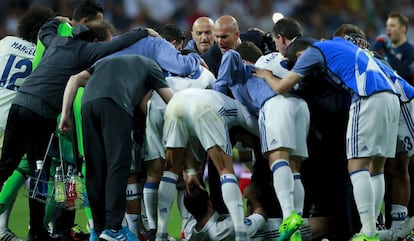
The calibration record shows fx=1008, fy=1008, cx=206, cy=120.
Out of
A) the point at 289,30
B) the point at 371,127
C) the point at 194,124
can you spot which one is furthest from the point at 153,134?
the point at 371,127

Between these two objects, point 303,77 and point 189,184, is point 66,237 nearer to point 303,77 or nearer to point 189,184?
point 189,184

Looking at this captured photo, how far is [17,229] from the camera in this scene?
9.82m

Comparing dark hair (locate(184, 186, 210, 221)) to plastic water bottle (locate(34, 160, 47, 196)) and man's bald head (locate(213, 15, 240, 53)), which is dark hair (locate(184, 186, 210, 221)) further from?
man's bald head (locate(213, 15, 240, 53))

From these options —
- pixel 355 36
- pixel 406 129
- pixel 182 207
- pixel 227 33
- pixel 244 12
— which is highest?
pixel 244 12

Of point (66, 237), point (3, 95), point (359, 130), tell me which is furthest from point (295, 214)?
point (3, 95)

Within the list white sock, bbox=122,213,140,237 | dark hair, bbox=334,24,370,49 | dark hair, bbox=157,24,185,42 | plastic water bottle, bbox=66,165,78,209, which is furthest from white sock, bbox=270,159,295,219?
dark hair, bbox=157,24,185,42

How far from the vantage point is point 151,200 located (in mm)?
8180

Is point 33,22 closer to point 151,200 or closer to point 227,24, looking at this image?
point 227,24

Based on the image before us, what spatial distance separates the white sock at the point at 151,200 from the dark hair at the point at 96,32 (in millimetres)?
1270

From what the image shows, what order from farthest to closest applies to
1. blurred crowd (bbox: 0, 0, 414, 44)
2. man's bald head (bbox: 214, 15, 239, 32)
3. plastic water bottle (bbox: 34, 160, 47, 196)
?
blurred crowd (bbox: 0, 0, 414, 44) → man's bald head (bbox: 214, 15, 239, 32) → plastic water bottle (bbox: 34, 160, 47, 196)

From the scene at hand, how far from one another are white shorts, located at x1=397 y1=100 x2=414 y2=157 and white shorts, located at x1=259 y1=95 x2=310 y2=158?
2.70 ft

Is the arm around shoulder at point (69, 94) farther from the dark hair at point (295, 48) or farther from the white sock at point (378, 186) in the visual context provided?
the white sock at point (378, 186)

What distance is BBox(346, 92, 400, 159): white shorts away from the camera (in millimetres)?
7684

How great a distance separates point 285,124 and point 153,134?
1.10 meters
